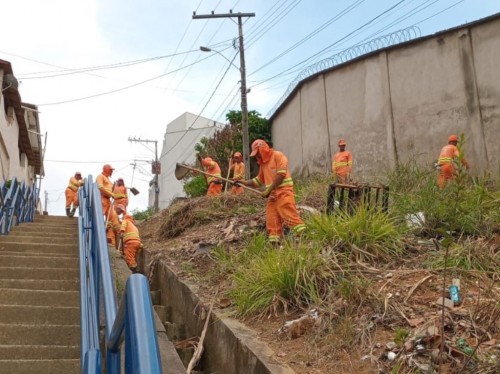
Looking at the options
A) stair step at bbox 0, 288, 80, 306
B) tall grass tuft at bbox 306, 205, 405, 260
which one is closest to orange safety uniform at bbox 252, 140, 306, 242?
tall grass tuft at bbox 306, 205, 405, 260

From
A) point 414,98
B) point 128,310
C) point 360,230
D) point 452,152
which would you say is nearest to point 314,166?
point 414,98

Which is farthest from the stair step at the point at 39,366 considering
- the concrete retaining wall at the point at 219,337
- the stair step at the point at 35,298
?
the concrete retaining wall at the point at 219,337

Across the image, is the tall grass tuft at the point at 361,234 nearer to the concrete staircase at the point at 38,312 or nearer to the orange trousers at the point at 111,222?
the concrete staircase at the point at 38,312

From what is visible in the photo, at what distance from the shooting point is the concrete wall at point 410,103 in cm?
985

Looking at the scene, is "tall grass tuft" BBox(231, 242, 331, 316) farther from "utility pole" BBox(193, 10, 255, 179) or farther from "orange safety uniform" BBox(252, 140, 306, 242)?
"utility pole" BBox(193, 10, 255, 179)

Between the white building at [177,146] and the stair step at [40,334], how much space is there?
86.3 ft

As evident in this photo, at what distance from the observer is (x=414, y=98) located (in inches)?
443

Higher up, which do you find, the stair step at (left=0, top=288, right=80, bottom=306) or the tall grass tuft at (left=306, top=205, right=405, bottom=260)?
the tall grass tuft at (left=306, top=205, right=405, bottom=260)

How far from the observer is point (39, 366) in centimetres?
281

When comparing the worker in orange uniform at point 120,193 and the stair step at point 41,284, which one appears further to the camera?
the worker in orange uniform at point 120,193

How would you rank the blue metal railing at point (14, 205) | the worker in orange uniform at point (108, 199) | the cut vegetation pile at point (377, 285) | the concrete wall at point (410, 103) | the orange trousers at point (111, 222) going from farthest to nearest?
1. the concrete wall at point (410, 103)
2. the worker in orange uniform at point (108, 199)
3. the orange trousers at point (111, 222)
4. the blue metal railing at point (14, 205)
5. the cut vegetation pile at point (377, 285)

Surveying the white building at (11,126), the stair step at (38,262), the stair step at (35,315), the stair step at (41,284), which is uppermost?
the white building at (11,126)

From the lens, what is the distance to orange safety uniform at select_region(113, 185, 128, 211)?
432 inches

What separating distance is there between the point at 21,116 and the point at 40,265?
35.9 ft
